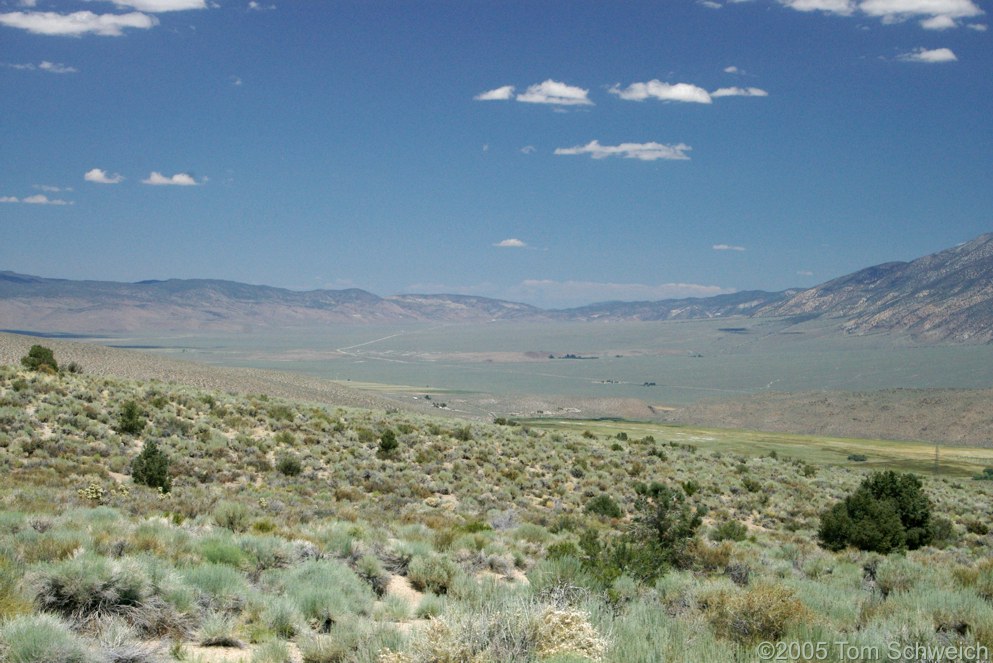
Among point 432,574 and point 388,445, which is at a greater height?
point 432,574

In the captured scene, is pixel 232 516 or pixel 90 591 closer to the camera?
pixel 90 591

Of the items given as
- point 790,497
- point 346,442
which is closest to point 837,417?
point 790,497

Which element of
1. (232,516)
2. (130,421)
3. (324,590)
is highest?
(324,590)

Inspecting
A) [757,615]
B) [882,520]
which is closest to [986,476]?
[882,520]

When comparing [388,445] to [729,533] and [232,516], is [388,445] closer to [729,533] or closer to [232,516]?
[729,533]

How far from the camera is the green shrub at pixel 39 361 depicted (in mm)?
28656

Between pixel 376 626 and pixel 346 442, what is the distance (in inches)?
767

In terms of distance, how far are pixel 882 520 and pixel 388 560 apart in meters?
13.1

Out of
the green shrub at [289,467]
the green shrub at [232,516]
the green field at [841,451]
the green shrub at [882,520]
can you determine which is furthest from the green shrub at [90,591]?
the green field at [841,451]

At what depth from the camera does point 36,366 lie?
28844 mm

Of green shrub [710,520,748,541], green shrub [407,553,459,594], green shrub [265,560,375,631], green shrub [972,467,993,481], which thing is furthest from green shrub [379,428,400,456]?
green shrub [972,467,993,481]

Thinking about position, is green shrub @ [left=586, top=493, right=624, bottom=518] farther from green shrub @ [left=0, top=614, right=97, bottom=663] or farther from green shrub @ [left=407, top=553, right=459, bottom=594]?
green shrub @ [left=0, top=614, right=97, bottom=663]

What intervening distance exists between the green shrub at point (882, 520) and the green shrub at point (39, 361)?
90.6ft

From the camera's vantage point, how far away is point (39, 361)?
2955cm
